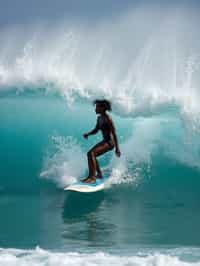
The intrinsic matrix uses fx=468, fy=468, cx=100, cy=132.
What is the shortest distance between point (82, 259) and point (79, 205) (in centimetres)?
290

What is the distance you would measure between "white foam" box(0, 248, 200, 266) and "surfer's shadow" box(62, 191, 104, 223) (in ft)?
5.49

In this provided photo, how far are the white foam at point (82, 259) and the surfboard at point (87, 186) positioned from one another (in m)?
2.80

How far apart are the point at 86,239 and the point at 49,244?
1.54 ft

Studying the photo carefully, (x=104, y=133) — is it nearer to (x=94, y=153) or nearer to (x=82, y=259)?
(x=94, y=153)

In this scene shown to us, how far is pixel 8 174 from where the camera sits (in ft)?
34.1

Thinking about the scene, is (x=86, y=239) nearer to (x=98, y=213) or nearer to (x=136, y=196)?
(x=98, y=213)

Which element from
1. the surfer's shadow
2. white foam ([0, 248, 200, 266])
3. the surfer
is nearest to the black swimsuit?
the surfer

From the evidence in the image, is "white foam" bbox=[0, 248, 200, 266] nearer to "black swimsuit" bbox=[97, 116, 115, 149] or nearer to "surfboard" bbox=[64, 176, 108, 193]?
"surfboard" bbox=[64, 176, 108, 193]

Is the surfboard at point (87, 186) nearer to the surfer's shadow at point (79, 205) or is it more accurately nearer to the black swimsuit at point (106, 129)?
the surfer's shadow at point (79, 205)

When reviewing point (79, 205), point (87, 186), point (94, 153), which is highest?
point (94, 153)

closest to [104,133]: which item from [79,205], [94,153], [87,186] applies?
[94,153]

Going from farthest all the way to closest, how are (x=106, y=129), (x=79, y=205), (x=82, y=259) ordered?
(x=106, y=129), (x=79, y=205), (x=82, y=259)

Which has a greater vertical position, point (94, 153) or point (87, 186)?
point (94, 153)

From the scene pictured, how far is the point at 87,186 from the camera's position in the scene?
8.27 m
